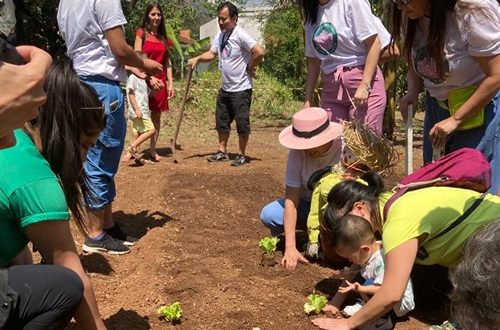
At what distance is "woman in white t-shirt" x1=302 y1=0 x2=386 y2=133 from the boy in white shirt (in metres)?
3.14

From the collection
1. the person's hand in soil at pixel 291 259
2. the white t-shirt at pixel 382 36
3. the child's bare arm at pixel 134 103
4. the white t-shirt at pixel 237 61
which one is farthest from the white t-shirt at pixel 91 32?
the white t-shirt at pixel 237 61

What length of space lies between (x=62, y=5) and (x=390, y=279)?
2.72m

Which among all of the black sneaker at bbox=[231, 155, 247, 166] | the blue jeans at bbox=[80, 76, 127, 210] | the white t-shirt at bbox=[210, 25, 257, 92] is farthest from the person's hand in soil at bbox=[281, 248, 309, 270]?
the white t-shirt at bbox=[210, 25, 257, 92]

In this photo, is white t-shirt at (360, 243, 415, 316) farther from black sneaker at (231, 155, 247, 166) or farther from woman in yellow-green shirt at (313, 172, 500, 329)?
black sneaker at (231, 155, 247, 166)

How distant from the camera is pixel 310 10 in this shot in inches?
168

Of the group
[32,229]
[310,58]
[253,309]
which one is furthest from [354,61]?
[32,229]

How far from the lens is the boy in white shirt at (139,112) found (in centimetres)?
709

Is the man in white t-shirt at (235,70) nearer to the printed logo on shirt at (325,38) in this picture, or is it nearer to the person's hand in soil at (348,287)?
the printed logo on shirt at (325,38)

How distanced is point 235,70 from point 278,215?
3.43 meters

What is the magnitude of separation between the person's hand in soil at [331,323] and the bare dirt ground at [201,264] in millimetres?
59

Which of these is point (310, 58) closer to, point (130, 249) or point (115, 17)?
point (115, 17)

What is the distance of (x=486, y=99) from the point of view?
312 cm

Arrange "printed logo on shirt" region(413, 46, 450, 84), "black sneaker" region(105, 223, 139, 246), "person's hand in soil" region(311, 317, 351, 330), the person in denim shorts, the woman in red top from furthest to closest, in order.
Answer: the woman in red top → "black sneaker" region(105, 223, 139, 246) → the person in denim shorts → "printed logo on shirt" region(413, 46, 450, 84) → "person's hand in soil" region(311, 317, 351, 330)

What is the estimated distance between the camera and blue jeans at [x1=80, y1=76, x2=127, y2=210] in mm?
3963
